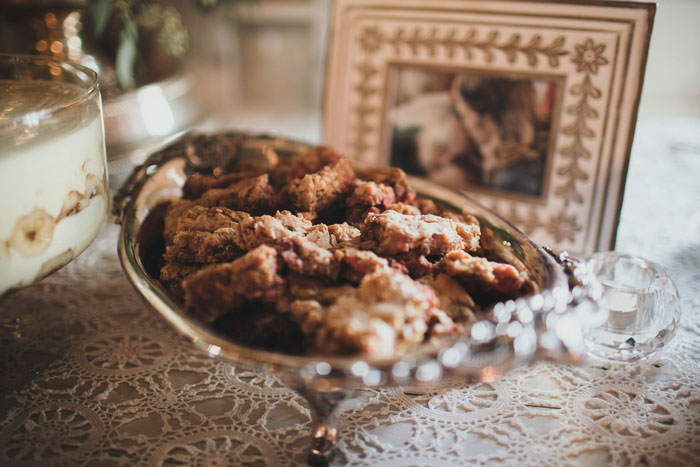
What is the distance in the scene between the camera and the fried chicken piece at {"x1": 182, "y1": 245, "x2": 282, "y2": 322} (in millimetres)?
461

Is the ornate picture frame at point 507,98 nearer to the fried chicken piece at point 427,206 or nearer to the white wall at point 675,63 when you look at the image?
the fried chicken piece at point 427,206

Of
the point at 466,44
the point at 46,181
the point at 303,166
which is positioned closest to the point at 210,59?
the point at 466,44

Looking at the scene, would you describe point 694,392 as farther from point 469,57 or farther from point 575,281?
point 469,57

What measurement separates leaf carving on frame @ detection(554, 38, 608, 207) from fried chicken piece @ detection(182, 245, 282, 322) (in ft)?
1.75

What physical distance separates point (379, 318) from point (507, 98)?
55cm

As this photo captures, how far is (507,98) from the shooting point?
85 cm

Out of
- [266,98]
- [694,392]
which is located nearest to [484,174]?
[694,392]

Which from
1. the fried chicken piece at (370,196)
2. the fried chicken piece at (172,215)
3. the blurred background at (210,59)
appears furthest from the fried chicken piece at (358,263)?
the blurred background at (210,59)

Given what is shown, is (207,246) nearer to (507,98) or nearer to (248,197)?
(248,197)

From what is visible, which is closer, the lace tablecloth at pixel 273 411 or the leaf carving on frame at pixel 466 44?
the lace tablecloth at pixel 273 411

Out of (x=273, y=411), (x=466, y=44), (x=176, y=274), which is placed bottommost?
(x=273, y=411)

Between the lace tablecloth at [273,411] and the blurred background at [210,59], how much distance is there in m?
0.44

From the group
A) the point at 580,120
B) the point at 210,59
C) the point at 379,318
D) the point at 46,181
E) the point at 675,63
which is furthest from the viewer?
the point at 210,59

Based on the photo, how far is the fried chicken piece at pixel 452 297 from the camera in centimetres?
47
